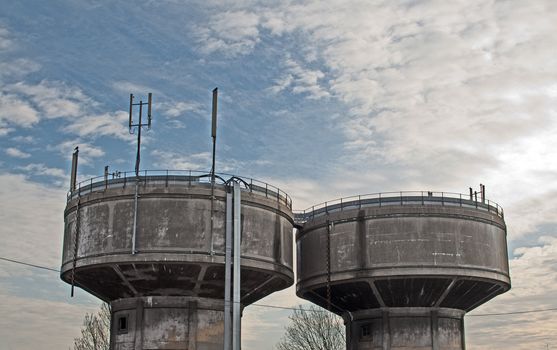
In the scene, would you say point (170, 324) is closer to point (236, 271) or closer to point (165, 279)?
point (165, 279)

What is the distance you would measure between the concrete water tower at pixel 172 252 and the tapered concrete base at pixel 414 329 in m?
5.92

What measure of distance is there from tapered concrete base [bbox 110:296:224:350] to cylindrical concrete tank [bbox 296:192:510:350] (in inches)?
234

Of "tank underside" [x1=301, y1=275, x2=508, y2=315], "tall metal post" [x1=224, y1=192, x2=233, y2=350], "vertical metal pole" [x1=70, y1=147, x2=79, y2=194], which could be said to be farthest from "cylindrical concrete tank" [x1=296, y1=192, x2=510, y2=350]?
"vertical metal pole" [x1=70, y1=147, x2=79, y2=194]

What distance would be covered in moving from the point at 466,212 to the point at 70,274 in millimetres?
19049

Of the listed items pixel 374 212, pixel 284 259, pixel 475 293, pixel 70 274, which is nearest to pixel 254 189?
pixel 284 259

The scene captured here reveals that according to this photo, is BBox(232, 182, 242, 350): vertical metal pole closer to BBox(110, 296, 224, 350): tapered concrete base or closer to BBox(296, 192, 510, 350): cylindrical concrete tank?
BBox(110, 296, 224, 350): tapered concrete base

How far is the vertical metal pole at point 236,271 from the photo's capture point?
3084 cm

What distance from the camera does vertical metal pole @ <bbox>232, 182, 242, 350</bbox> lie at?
30.8 m

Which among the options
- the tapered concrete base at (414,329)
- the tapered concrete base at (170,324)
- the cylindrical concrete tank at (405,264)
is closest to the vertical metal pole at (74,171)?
the tapered concrete base at (170,324)

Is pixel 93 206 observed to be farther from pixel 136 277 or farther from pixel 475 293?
pixel 475 293

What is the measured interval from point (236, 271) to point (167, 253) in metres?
3.06

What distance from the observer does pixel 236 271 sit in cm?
3083

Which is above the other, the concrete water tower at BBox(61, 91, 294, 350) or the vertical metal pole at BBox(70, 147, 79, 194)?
the vertical metal pole at BBox(70, 147, 79, 194)

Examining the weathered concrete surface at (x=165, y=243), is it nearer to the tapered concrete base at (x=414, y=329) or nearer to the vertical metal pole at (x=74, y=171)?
the vertical metal pole at (x=74, y=171)
